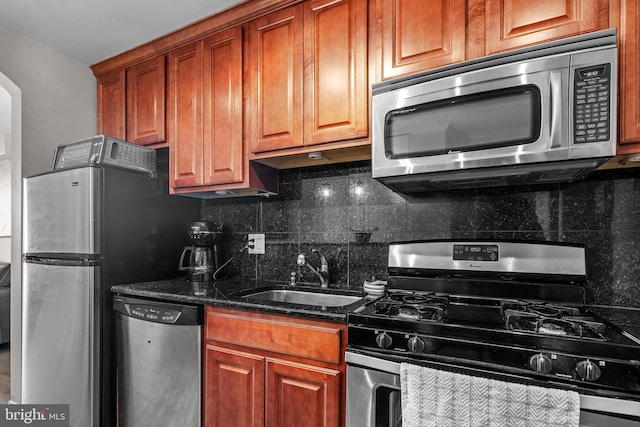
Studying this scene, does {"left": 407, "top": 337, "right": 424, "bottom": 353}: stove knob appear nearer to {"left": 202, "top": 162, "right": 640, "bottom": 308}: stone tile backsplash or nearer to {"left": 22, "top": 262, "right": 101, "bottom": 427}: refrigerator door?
{"left": 202, "top": 162, "right": 640, "bottom": 308}: stone tile backsplash

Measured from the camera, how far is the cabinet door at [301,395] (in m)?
1.29

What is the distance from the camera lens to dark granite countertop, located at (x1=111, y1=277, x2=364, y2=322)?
1.35 meters

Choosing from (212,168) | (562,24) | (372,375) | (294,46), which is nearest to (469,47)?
(562,24)

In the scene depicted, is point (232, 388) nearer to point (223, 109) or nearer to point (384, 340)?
point (384, 340)

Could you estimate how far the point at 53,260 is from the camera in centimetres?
195

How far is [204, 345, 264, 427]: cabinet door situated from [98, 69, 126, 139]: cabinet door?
1.72 meters

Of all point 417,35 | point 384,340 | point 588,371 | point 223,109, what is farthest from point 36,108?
point 588,371

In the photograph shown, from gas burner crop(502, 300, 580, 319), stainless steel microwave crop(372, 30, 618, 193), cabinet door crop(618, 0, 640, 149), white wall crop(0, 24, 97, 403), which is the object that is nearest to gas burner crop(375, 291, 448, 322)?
gas burner crop(502, 300, 580, 319)

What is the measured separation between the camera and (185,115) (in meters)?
2.11

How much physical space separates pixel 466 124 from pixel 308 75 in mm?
816

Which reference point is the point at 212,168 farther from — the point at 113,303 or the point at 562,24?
the point at 562,24

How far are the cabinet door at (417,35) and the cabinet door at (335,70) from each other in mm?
93

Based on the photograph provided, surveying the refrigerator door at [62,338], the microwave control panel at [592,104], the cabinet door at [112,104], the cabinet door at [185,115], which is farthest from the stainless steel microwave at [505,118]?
the cabinet door at [112,104]

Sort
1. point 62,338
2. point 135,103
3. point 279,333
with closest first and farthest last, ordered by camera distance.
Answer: point 279,333
point 62,338
point 135,103
